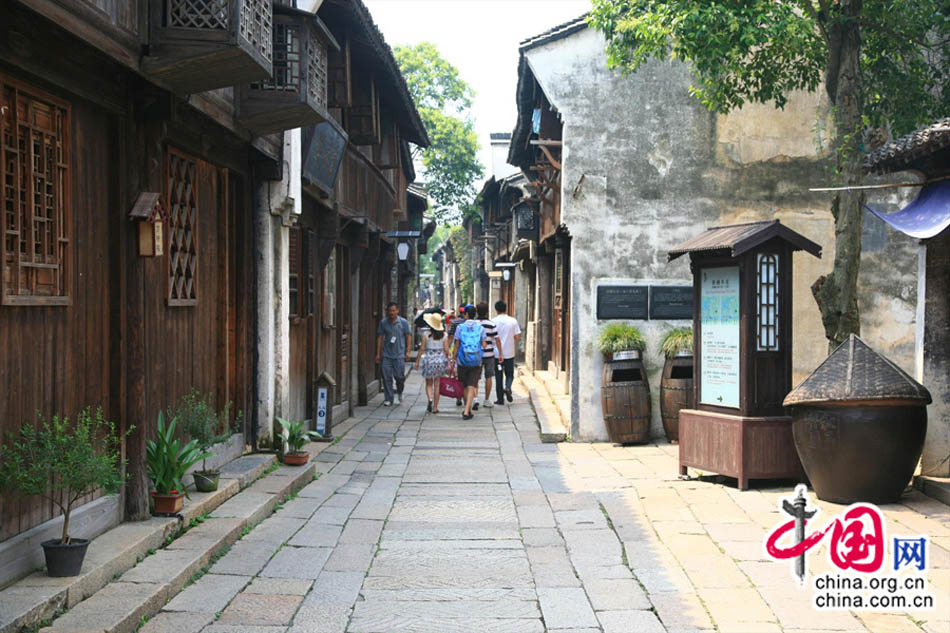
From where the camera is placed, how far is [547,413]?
1487 centimetres

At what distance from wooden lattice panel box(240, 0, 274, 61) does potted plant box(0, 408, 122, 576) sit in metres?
3.04

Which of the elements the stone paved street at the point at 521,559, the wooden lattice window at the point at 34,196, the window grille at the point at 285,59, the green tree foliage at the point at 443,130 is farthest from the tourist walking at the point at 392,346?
the green tree foliage at the point at 443,130

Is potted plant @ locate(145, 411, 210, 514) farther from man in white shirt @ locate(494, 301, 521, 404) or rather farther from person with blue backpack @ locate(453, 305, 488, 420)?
man in white shirt @ locate(494, 301, 521, 404)

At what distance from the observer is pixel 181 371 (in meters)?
8.11

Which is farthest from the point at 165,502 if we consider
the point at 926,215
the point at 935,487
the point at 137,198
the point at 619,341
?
the point at 619,341

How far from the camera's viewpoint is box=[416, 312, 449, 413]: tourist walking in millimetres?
16016

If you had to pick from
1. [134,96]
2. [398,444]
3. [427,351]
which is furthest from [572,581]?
[427,351]

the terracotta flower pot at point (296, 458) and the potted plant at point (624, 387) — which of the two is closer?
the terracotta flower pot at point (296, 458)

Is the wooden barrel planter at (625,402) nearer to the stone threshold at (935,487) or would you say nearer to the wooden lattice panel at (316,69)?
the stone threshold at (935,487)

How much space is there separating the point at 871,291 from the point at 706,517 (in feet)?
20.1

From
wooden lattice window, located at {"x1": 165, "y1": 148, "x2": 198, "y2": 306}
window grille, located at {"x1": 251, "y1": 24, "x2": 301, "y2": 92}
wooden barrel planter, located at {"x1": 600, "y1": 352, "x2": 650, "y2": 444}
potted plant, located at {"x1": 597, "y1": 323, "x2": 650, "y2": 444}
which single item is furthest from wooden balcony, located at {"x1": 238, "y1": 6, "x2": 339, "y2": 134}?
wooden barrel planter, located at {"x1": 600, "y1": 352, "x2": 650, "y2": 444}

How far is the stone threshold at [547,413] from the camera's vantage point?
12.9 metres

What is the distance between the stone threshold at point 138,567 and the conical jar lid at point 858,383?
184 inches

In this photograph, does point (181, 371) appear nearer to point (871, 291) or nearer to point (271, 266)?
point (271, 266)
